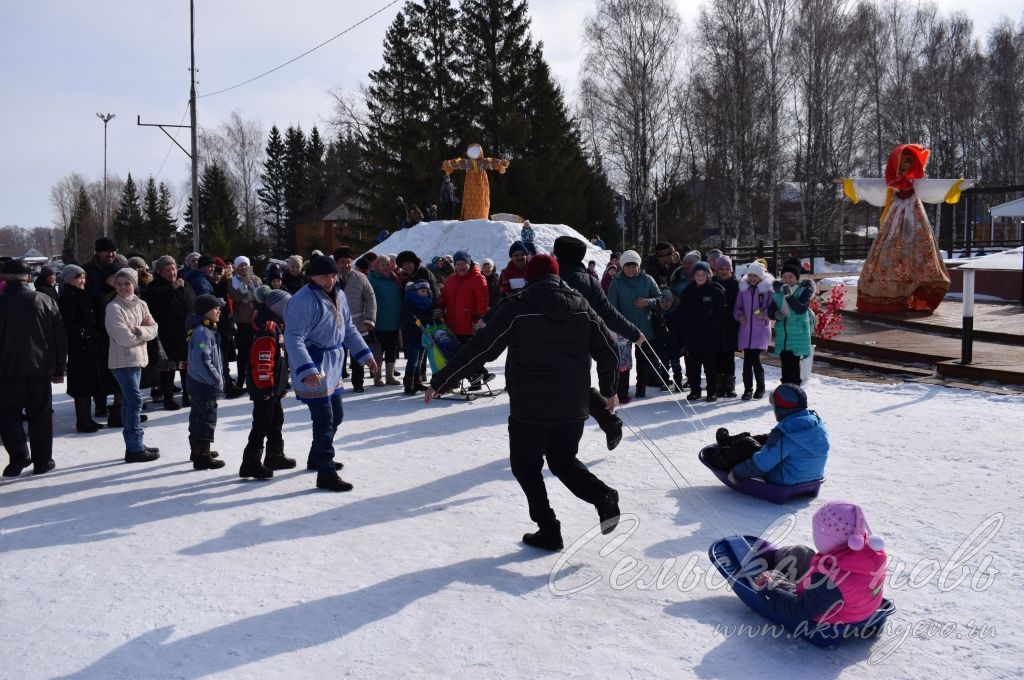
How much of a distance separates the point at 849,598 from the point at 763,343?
582cm

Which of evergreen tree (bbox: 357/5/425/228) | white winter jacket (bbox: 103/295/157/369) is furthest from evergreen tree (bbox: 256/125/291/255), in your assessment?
white winter jacket (bbox: 103/295/157/369)

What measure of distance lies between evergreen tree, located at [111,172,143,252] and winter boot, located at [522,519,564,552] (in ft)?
213

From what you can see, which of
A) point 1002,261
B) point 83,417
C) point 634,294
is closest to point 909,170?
point 1002,261

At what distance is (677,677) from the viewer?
3.16 meters

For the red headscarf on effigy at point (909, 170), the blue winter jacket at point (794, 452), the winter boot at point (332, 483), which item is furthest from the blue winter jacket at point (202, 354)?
the red headscarf on effigy at point (909, 170)

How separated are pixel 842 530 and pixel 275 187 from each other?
62288 millimetres

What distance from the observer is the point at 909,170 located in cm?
1428

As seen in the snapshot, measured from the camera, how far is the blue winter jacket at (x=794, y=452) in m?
5.10

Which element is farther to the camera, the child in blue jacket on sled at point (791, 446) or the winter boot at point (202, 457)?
the winter boot at point (202, 457)

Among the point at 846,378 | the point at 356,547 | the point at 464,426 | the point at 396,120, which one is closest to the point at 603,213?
the point at 396,120

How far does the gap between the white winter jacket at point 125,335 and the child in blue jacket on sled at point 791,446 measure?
4828 millimetres

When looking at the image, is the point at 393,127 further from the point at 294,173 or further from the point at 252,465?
the point at 252,465

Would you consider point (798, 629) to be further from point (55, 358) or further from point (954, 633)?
point (55, 358)

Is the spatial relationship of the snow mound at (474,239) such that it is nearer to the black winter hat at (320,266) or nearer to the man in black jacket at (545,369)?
the black winter hat at (320,266)
